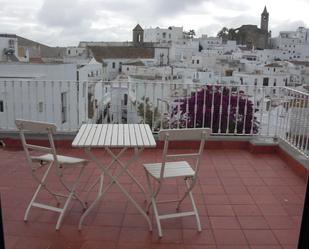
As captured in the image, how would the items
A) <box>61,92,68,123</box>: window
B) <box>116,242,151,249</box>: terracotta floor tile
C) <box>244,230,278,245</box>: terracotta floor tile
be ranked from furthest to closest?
<box>61,92,68,123</box>: window → <box>244,230,278,245</box>: terracotta floor tile → <box>116,242,151,249</box>: terracotta floor tile

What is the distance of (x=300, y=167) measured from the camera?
4.44 metres

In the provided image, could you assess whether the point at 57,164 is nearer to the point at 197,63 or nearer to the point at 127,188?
the point at 127,188

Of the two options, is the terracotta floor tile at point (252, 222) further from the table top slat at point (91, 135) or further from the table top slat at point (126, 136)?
the table top slat at point (91, 135)

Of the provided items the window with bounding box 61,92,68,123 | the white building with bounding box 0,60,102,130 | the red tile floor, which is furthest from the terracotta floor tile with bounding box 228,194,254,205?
the window with bounding box 61,92,68,123

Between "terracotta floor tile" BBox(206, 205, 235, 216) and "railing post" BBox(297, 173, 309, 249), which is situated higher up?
"railing post" BBox(297, 173, 309, 249)

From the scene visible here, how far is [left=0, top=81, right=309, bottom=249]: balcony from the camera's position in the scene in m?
2.92

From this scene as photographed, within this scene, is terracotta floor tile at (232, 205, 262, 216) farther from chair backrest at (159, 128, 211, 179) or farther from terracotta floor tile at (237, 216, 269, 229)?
chair backrest at (159, 128, 211, 179)

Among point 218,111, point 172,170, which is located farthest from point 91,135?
point 218,111

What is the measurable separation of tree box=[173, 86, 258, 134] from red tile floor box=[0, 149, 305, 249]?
1.29 m

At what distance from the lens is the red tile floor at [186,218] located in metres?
2.83

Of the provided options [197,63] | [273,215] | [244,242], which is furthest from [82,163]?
[197,63]

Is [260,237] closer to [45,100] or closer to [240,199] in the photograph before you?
[240,199]

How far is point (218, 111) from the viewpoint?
5871 millimetres

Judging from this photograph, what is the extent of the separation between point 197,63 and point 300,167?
28481 mm
